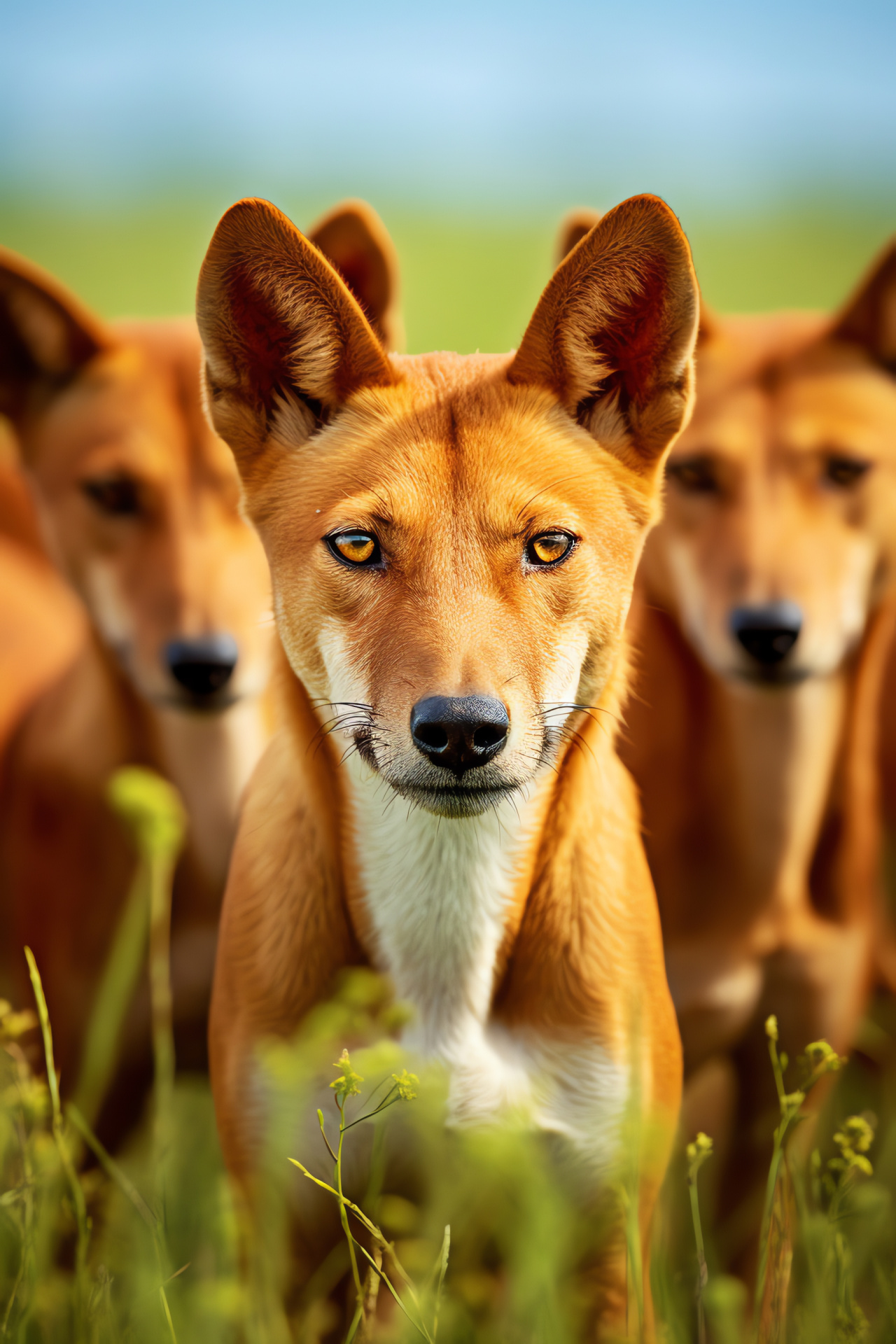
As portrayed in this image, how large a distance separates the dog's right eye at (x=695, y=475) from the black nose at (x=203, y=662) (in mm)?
1387

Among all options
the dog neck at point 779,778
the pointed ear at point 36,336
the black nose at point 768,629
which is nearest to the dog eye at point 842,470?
the black nose at point 768,629

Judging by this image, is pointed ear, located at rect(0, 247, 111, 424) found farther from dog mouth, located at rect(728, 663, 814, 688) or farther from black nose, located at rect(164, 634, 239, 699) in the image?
dog mouth, located at rect(728, 663, 814, 688)

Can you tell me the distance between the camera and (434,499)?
2273 mm

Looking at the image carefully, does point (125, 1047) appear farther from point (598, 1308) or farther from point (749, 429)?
point (749, 429)

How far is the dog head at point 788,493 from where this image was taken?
11.0 ft

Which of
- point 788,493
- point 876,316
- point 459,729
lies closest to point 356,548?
point 459,729

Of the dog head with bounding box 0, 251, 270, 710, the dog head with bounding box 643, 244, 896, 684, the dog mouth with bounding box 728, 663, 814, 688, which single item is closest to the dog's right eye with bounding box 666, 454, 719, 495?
the dog head with bounding box 643, 244, 896, 684

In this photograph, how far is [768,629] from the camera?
329 centimetres

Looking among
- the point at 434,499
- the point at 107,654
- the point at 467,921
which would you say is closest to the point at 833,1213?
the point at 467,921

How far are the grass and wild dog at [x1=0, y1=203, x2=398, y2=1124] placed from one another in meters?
0.73

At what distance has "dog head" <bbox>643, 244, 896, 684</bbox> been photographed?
3.34 meters

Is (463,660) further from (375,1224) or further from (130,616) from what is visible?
(130,616)

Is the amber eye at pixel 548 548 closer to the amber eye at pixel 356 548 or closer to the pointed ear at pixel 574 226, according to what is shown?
the amber eye at pixel 356 548

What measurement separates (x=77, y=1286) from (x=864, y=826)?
8.46 ft
